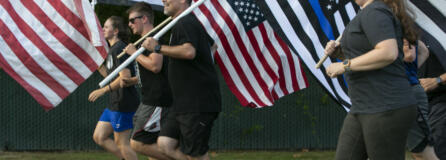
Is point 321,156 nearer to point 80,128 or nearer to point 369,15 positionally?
point 80,128

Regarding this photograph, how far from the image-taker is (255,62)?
8.39m

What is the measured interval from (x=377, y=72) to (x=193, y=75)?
224cm

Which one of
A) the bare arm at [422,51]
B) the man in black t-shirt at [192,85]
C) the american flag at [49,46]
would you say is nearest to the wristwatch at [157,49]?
the man in black t-shirt at [192,85]

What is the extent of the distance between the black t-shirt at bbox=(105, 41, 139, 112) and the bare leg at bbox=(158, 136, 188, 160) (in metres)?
2.05

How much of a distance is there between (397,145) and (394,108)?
8.9 inches

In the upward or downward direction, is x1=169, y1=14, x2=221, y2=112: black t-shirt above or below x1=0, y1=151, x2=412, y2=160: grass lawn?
above

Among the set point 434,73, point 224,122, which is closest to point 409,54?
point 434,73

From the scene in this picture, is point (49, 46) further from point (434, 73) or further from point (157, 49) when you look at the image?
point (434, 73)

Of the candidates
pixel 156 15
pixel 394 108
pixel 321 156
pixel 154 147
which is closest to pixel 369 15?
pixel 394 108

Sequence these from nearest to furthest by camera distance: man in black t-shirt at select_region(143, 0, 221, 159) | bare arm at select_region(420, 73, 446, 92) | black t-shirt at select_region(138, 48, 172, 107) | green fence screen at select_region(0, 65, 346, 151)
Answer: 1. man in black t-shirt at select_region(143, 0, 221, 159)
2. bare arm at select_region(420, 73, 446, 92)
3. black t-shirt at select_region(138, 48, 172, 107)
4. green fence screen at select_region(0, 65, 346, 151)

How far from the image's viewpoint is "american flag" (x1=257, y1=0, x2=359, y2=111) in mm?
6359

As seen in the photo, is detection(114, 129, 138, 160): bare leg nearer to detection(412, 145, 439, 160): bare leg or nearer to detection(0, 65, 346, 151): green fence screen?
detection(412, 145, 439, 160): bare leg

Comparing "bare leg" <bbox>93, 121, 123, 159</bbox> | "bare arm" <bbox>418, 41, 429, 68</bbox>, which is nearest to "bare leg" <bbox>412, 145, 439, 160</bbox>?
"bare arm" <bbox>418, 41, 429, 68</bbox>

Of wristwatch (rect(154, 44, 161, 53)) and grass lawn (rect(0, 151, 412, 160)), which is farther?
grass lawn (rect(0, 151, 412, 160))
